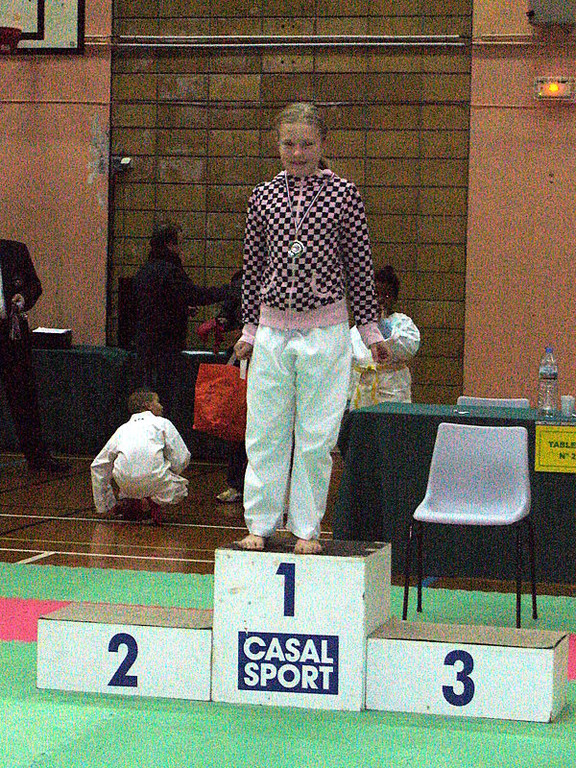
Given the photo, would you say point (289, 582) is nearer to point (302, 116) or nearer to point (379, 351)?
point (379, 351)

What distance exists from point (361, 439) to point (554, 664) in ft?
7.18

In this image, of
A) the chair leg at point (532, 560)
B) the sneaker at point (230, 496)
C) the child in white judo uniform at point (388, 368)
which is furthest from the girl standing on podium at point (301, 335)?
the sneaker at point (230, 496)

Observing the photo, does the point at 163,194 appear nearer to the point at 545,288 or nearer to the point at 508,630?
the point at 545,288

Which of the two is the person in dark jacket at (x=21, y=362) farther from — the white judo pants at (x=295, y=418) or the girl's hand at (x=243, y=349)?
the white judo pants at (x=295, y=418)

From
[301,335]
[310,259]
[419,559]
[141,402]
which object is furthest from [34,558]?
[310,259]

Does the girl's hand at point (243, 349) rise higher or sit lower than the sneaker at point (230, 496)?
higher

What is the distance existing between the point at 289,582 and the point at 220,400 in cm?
350

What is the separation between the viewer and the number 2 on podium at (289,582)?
4.16 meters

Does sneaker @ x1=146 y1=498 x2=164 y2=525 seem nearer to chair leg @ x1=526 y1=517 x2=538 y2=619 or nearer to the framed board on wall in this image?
chair leg @ x1=526 y1=517 x2=538 y2=619

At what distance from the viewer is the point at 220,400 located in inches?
299

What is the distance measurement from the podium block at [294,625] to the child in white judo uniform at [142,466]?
10.5 ft

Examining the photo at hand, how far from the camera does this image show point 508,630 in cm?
434

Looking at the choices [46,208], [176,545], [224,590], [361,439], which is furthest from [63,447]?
[224,590]

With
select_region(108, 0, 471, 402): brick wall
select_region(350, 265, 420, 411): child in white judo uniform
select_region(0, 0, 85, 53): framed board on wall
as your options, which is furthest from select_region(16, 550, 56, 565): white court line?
select_region(0, 0, 85, 53): framed board on wall
